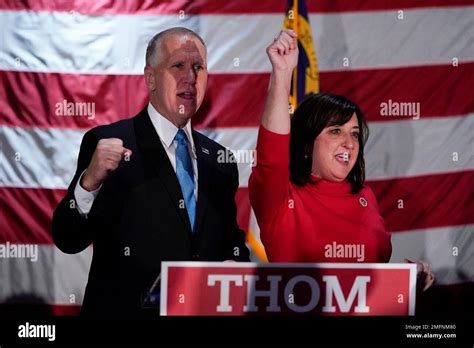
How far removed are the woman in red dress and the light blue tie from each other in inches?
7.9

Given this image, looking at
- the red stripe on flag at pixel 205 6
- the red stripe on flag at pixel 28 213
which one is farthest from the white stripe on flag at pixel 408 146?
the red stripe on flag at pixel 28 213

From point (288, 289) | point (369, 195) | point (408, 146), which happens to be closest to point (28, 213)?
point (288, 289)

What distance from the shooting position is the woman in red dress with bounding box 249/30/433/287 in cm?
336

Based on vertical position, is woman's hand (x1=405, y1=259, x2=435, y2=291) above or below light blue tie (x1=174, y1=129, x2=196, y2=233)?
below

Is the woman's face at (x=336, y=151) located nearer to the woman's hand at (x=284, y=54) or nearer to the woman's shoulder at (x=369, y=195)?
the woman's shoulder at (x=369, y=195)

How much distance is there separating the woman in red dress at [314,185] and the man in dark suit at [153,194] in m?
0.12

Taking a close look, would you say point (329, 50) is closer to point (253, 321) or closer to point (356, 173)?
point (356, 173)

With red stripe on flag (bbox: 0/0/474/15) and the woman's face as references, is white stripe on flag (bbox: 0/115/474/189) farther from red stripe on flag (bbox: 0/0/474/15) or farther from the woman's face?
red stripe on flag (bbox: 0/0/474/15)

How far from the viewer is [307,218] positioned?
3381 millimetres

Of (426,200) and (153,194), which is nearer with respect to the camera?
(153,194)

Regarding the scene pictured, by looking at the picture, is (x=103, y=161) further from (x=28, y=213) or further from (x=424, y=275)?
(x=424, y=275)

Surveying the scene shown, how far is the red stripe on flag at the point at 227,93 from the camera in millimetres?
3354

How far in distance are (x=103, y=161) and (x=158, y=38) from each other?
45cm

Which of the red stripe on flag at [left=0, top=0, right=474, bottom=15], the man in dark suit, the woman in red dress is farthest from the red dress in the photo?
the red stripe on flag at [left=0, top=0, right=474, bottom=15]
